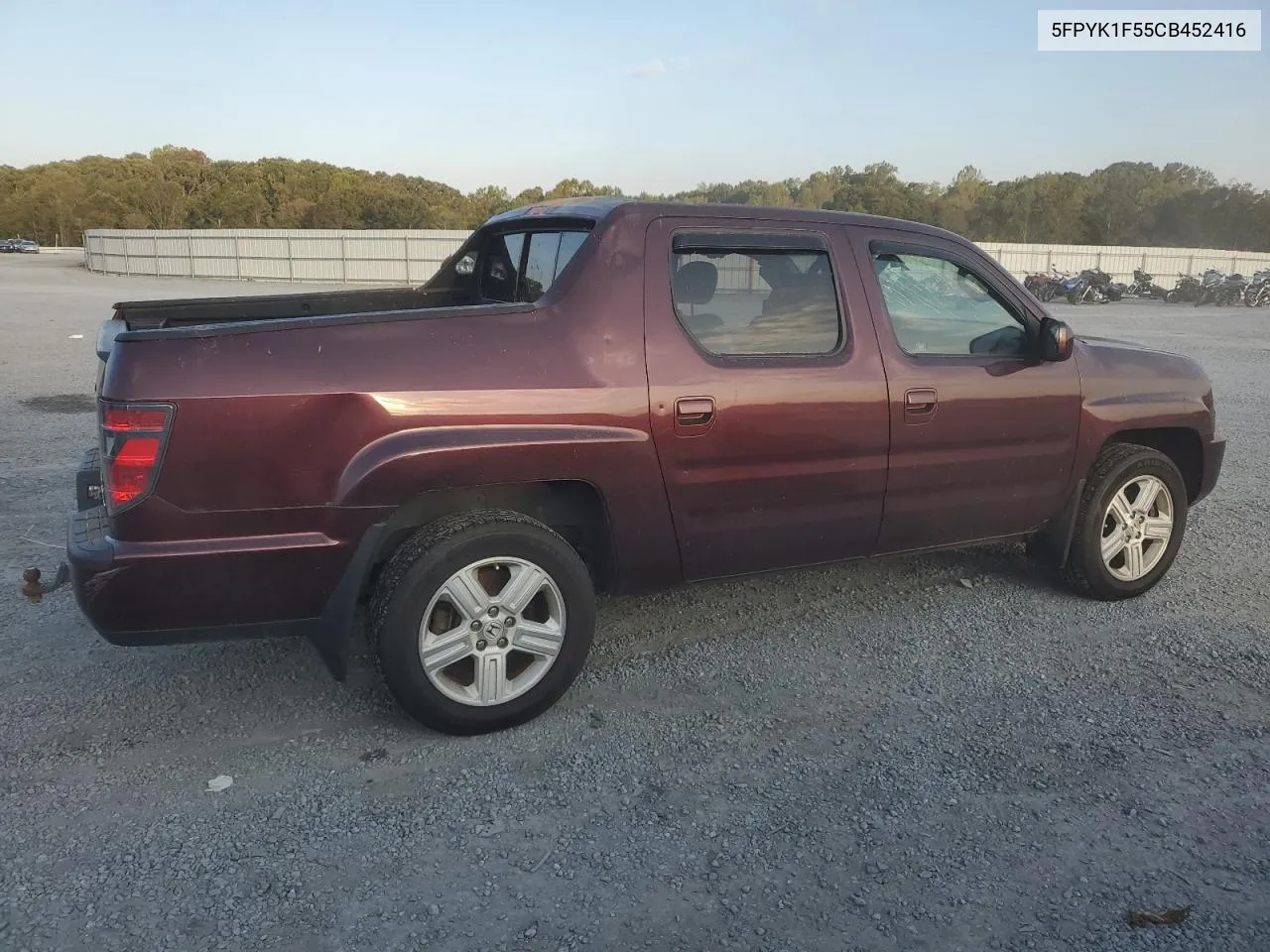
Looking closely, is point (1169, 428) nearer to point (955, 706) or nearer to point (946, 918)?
point (955, 706)

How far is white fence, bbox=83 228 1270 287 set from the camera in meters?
37.7

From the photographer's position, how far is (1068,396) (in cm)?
422

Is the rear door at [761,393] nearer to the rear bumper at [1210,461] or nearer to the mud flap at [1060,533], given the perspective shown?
the mud flap at [1060,533]

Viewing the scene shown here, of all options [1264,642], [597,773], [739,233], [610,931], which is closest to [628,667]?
[597,773]

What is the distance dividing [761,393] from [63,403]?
8.69m

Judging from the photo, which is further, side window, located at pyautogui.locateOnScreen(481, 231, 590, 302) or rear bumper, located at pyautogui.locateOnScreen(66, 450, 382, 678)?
side window, located at pyautogui.locateOnScreen(481, 231, 590, 302)

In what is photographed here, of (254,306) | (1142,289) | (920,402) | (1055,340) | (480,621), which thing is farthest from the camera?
(1142,289)

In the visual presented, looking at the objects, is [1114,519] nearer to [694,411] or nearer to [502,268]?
[694,411]

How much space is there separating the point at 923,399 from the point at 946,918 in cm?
208

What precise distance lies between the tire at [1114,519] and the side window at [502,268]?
2839 millimetres

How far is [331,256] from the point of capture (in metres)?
38.7

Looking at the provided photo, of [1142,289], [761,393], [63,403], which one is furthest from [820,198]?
[761,393]

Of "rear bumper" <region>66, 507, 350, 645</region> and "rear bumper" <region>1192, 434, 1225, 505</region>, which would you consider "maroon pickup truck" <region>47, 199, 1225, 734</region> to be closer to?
"rear bumper" <region>66, 507, 350, 645</region>

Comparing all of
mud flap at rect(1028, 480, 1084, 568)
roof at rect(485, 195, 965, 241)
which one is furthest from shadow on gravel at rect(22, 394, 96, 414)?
mud flap at rect(1028, 480, 1084, 568)
